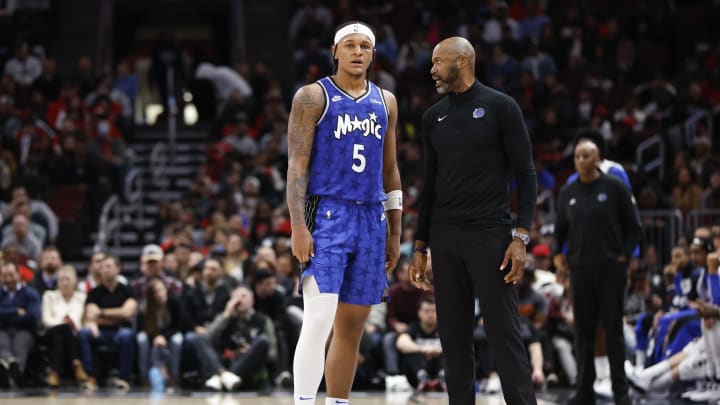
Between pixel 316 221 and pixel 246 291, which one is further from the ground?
pixel 316 221

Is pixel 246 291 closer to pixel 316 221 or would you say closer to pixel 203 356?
pixel 203 356

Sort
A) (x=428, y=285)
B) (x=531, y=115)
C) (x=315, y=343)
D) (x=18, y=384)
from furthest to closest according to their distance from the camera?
(x=531, y=115), (x=18, y=384), (x=428, y=285), (x=315, y=343)

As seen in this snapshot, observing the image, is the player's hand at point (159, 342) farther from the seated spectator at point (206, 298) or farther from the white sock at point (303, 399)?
the white sock at point (303, 399)

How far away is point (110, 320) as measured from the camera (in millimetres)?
12445

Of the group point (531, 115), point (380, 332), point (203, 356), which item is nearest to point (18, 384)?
point (203, 356)

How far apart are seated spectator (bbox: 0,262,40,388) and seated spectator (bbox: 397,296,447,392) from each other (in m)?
3.81

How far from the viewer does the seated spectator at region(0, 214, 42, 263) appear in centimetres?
1434

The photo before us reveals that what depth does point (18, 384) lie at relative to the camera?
11820mm

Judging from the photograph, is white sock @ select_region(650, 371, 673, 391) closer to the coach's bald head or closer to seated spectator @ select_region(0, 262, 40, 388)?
the coach's bald head

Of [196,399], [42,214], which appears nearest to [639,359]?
Answer: [196,399]

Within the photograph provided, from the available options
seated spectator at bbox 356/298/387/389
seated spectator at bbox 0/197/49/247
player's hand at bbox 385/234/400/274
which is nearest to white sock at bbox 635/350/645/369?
seated spectator at bbox 356/298/387/389

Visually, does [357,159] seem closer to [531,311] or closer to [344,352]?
[344,352]

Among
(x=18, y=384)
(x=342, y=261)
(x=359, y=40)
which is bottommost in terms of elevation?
(x=18, y=384)

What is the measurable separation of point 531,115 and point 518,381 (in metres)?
12.6
